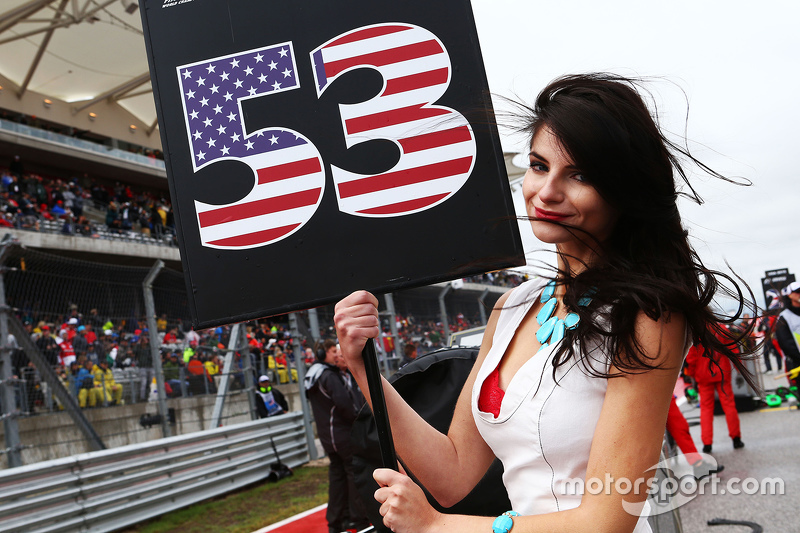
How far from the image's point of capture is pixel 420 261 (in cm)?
167

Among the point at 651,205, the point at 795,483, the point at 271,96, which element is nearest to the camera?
the point at 651,205

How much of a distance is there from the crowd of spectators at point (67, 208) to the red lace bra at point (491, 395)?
61.4 ft

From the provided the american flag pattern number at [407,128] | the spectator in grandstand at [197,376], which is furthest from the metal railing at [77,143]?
the american flag pattern number at [407,128]

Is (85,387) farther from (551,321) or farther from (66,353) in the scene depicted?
(551,321)

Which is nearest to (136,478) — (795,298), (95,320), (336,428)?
(95,320)

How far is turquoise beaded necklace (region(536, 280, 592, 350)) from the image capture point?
1.45 m

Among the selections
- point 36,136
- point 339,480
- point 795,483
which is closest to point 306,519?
point 339,480

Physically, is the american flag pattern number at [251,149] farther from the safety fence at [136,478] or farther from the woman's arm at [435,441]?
the safety fence at [136,478]

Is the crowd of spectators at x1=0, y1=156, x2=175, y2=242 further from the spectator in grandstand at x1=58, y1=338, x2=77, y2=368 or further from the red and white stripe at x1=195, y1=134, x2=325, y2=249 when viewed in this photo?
the red and white stripe at x1=195, y1=134, x2=325, y2=249

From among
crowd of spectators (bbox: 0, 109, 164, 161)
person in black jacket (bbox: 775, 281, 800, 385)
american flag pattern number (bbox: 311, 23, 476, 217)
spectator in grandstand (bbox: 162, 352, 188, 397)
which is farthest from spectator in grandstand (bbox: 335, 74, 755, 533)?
crowd of spectators (bbox: 0, 109, 164, 161)

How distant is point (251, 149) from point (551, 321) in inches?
32.4

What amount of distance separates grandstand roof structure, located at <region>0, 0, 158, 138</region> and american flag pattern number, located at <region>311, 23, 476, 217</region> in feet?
74.1

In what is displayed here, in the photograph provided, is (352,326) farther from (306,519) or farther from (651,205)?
(306,519)

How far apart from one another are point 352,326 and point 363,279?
12 centimetres
